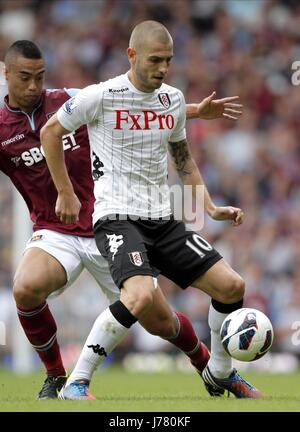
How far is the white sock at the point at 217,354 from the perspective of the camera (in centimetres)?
721

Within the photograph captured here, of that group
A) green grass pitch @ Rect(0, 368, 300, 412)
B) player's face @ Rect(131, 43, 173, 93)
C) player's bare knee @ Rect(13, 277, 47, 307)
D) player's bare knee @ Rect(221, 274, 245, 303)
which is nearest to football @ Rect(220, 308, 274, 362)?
player's bare knee @ Rect(221, 274, 245, 303)

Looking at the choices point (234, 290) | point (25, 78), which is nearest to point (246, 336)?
point (234, 290)

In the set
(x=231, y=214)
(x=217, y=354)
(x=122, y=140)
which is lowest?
(x=217, y=354)

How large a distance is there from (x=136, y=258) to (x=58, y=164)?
0.81 metres

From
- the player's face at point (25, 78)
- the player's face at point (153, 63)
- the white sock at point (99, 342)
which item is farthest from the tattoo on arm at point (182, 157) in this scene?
the white sock at point (99, 342)

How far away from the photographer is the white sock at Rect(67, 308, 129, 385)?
22.0 feet

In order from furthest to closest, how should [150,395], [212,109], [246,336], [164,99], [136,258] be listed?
[150,395], [212,109], [164,99], [246,336], [136,258]

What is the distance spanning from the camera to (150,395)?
804 centimetres

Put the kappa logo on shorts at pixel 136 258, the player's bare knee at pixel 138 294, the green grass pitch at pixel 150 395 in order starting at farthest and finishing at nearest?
the kappa logo on shorts at pixel 136 258 → the player's bare knee at pixel 138 294 → the green grass pitch at pixel 150 395

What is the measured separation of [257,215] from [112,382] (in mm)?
5156

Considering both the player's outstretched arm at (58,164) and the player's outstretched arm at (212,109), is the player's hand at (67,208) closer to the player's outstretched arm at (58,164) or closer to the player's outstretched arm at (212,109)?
the player's outstretched arm at (58,164)

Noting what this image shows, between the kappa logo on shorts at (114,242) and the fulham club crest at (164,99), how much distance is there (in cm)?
95

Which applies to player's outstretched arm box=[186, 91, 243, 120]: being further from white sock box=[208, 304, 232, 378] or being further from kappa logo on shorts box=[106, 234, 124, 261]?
white sock box=[208, 304, 232, 378]

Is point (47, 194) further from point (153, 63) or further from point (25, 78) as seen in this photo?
point (153, 63)
